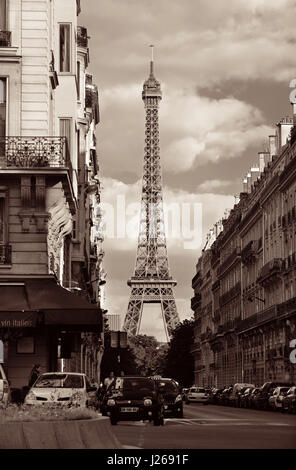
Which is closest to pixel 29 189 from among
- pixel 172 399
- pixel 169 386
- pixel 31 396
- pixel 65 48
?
pixel 169 386

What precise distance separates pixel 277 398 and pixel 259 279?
4247 cm

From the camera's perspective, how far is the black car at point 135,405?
3578 centimetres

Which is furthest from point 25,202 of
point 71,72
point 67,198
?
point 71,72

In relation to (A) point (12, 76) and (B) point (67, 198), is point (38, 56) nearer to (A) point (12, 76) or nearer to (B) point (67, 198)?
(A) point (12, 76)

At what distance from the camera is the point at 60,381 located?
34.0 meters

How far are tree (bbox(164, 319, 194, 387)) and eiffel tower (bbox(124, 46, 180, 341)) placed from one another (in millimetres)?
2074

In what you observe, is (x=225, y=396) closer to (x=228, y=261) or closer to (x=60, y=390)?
(x=228, y=261)

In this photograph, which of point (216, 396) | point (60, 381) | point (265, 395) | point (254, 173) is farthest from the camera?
point (254, 173)

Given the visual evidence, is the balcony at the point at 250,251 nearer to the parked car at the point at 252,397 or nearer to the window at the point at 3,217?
the parked car at the point at 252,397

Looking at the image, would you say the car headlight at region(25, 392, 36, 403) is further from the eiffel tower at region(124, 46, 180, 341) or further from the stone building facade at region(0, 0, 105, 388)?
the eiffel tower at region(124, 46, 180, 341)

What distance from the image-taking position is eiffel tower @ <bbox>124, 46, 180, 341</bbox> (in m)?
177

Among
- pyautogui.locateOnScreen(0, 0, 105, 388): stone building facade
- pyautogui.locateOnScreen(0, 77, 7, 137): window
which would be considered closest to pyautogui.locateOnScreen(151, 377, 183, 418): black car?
pyautogui.locateOnScreen(0, 0, 105, 388): stone building facade

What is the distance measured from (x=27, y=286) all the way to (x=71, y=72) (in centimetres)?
1573

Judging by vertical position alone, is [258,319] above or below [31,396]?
above
